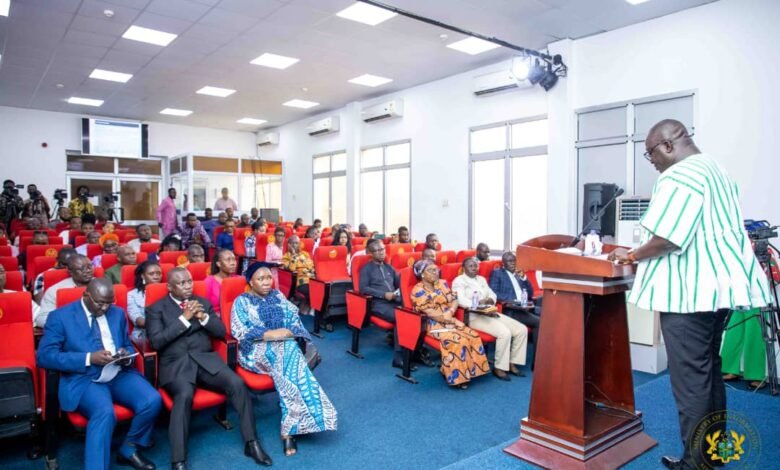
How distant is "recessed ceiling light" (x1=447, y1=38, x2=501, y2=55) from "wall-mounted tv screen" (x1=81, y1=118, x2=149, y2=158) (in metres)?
9.47

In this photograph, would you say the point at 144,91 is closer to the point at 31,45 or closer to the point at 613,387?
the point at 31,45

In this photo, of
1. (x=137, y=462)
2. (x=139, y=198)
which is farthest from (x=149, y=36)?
(x=139, y=198)

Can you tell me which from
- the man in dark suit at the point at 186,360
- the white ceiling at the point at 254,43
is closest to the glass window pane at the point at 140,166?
the white ceiling at the point at 254,43

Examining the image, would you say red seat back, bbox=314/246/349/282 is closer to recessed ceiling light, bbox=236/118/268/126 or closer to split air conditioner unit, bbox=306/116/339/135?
split air conditioner unit, bbox=306/116/339/135

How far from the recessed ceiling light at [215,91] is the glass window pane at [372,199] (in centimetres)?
327

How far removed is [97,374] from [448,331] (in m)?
2.52

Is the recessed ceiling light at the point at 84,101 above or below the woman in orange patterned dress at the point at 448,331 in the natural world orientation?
above

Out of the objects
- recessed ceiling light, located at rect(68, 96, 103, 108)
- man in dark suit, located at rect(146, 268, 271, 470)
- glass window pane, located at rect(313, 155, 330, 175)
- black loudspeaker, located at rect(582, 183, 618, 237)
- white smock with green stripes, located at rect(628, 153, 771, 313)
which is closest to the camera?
white smock with green stripes, located at rect(628, 153, 771, 313)

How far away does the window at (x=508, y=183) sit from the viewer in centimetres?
796

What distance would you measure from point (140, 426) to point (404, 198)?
7910mm

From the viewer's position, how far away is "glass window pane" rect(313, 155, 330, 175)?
12477mm

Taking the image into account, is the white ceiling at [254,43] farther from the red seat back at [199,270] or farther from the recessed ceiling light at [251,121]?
the red seat back at [199,270]

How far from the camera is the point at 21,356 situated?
9.91 ft

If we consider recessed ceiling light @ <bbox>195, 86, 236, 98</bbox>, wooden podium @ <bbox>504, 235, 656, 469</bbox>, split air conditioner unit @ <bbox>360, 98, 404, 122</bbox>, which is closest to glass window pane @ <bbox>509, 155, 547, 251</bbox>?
split air conditioner unit @ <bbox>360, 98, 404, 122</bbox>
